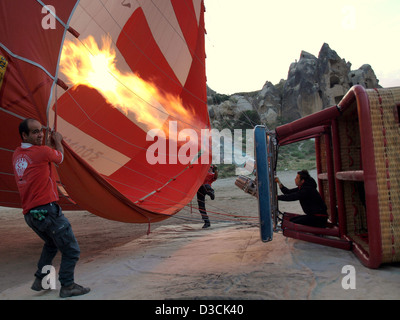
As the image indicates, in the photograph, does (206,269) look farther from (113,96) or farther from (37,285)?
(113,96)

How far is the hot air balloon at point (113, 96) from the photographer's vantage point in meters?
2.80

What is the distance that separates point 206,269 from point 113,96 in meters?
3.25

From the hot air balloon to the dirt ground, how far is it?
547mm

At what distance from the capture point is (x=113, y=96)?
16.6 ft

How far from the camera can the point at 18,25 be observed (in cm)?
273

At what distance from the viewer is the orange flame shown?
4.20 metres

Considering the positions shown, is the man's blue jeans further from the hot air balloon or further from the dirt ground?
the hot air balloon

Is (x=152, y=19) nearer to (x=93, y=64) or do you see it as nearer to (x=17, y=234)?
(x=93, y=64)

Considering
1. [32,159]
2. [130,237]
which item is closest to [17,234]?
[130,237]

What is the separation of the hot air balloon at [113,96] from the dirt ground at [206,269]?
1.79 feet

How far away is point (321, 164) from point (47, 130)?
3.39 meters
